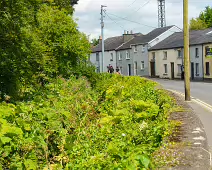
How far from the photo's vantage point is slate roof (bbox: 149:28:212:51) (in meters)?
51.4

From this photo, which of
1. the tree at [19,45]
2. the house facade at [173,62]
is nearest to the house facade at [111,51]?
the house facade at [173,62]

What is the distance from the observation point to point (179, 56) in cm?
5641

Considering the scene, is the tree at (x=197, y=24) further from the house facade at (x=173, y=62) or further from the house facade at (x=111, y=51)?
the house facade at (x=173, y=62)

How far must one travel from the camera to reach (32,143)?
722 cm

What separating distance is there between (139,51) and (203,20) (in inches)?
1165

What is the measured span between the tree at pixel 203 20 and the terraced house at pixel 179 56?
22346 mm

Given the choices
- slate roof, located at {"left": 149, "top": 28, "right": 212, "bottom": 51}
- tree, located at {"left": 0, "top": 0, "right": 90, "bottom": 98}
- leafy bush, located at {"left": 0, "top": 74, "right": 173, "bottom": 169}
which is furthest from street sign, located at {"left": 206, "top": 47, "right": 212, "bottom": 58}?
leafy bush, located at {"left": 0, "top": 74, "right": 173, "bottom": 169}

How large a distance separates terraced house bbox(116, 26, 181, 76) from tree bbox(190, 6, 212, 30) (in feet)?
53.2

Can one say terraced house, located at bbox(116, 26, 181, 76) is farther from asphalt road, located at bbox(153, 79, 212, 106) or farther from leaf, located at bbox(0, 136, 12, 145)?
leaf, located at bbox(0, 136, 12, 145)

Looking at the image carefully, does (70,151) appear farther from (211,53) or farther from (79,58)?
(211,53)

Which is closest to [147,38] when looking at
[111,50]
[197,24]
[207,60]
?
[111,50]

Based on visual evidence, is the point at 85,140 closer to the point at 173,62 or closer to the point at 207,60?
the point at 207,60

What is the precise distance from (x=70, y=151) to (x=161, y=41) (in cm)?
6144

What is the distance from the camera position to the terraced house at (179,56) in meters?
49.5
